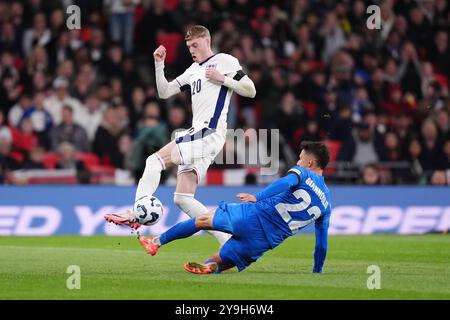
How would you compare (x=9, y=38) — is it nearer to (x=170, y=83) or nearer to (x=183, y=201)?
(x=170, y=83)

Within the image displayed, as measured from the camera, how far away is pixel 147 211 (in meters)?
11.3

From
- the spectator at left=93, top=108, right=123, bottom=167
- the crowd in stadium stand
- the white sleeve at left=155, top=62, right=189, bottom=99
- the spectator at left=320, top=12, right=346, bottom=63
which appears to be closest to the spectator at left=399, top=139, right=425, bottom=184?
the crowd in stadium stand

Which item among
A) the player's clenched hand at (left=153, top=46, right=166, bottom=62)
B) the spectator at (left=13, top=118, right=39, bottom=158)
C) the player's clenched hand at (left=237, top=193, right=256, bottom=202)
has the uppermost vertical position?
the player's clenched hand at (left=153, top=46, right=166, bottom=62)

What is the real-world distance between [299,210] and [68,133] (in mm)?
9711

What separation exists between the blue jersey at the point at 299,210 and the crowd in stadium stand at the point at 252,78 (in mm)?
8576

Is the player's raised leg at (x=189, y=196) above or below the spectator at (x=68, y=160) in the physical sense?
above

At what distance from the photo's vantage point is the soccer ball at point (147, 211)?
11289 millimetres

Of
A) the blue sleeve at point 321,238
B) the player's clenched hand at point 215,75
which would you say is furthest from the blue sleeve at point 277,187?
the player's clenched hand at point 215,75

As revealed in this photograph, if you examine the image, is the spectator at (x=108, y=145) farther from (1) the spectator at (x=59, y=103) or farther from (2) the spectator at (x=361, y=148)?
(2) the spectator at (x=361, y=148)

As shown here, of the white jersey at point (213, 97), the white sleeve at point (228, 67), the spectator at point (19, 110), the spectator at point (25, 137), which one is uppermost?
the white sleeve at point (228, 67)

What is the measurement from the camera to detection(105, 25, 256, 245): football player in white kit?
38.7 feet

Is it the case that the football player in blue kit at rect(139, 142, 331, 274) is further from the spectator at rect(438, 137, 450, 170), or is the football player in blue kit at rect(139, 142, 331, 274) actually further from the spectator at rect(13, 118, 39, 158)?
the spectator at rect(438, 137, 450, 170)

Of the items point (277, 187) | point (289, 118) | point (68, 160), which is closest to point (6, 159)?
point (68, 160)
